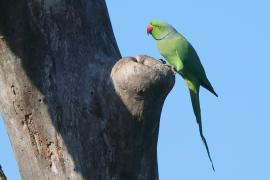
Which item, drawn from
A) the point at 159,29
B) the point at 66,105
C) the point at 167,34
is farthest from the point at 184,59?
the point at 66,105

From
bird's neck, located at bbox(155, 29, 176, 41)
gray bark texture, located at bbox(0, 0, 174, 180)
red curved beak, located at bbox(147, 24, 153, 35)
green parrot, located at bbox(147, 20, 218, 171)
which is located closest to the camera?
gray bark texture, located at bbox(0, 0, 174, 180)

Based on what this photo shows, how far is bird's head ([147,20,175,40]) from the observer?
525 centimetres

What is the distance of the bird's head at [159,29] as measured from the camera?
17.2 ft

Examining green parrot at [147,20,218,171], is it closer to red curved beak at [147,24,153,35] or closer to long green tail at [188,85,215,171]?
long green tail at [188,85,215,171]

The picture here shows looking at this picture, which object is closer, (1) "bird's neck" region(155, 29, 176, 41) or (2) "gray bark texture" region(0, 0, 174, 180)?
(2) "gray bark texture" region(0, 0, 174, 180)

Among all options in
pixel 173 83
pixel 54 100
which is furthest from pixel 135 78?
pixel 54 100

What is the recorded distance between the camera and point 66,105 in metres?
2.63

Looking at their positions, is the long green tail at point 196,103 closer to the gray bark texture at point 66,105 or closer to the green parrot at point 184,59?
the green parrot at point 184,59

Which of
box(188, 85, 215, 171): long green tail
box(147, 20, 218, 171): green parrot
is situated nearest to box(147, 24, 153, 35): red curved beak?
box(147, 20, 218, 171): green parrot

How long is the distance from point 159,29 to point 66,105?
2826mm

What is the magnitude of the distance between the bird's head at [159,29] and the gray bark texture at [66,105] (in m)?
2.55

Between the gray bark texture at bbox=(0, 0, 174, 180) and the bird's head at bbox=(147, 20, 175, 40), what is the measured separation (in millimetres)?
2553

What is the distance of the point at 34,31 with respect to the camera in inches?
105

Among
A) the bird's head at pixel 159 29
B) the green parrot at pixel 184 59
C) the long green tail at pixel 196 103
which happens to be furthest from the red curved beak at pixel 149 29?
the long green tail at pixel 196 103
